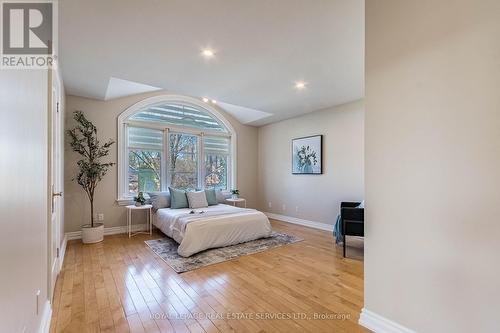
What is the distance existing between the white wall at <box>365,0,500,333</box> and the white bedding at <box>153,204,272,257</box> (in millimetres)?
2276

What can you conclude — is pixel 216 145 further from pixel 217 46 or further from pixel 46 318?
pixel 46 318

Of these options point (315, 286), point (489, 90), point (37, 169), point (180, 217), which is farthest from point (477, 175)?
point (180, 217)

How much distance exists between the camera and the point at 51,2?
75.5 inches

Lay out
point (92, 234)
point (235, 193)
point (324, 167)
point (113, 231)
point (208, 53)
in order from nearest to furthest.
Result: point (208, 53) → point (92, 234) → point (113, 231) → point (324, 167) → point (235, 193)

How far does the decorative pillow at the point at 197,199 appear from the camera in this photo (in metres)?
4.75

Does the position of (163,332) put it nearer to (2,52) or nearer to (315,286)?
(315,286)

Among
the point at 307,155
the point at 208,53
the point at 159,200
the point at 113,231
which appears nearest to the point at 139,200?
the point at 159,200

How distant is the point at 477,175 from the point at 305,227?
159 inches

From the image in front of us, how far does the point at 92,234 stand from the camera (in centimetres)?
393

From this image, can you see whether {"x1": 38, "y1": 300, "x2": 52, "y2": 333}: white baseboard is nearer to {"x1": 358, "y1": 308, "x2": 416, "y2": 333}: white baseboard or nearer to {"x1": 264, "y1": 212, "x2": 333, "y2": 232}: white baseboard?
{"x1": 358, "y1": 308, "x2": 416, "y2": 333}: white baseboard

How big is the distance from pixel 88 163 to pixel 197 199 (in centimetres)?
200

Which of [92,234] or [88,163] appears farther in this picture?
[88,163]

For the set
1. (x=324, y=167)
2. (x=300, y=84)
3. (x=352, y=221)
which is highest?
(x=300, y=84)

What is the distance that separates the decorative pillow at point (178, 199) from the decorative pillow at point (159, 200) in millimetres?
130
